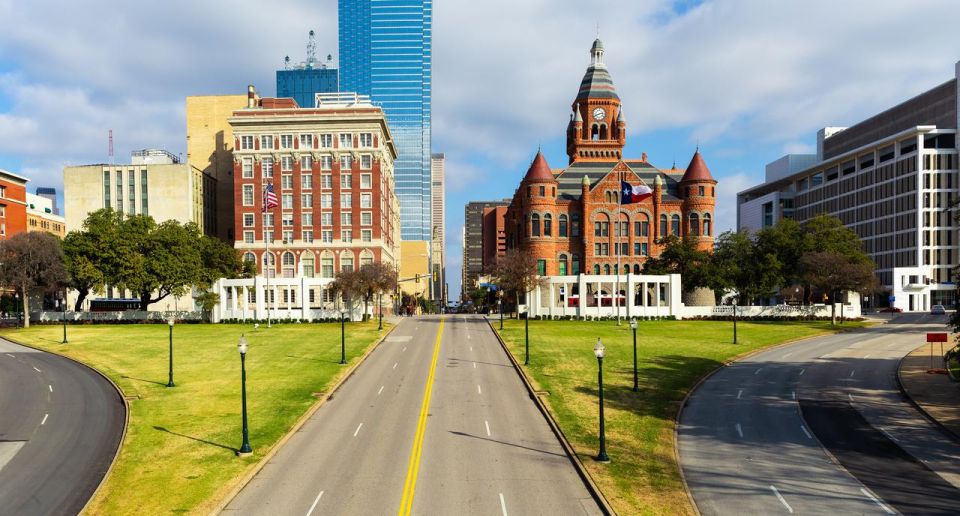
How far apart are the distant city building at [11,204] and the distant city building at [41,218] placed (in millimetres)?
19736

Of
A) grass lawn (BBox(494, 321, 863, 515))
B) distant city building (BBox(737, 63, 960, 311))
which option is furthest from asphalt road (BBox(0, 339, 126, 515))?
distant city building (BBox(737, 63, 960, 311))

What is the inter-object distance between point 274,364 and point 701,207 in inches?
2999

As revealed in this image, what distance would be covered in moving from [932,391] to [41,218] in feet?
556

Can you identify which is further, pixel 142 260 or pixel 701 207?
pixel 701 207

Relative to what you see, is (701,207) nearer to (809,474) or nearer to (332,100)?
(332,100)

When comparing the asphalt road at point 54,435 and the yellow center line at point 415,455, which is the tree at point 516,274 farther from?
the asphalt road at point 54,435

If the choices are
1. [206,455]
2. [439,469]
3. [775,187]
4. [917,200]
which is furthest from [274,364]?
[775,187]

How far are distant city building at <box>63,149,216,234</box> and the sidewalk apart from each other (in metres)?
111

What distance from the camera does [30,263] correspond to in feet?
220

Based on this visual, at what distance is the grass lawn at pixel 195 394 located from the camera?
67.5 ft

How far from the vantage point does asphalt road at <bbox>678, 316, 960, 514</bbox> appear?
1917 centimetres

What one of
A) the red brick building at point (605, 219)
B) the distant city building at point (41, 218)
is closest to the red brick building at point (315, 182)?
the red brick building at point (605, 219)

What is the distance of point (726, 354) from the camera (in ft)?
154

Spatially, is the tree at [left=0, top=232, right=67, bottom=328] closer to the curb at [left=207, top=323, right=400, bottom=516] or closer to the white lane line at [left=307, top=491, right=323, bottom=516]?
the curb at [left=207, top=323, right=400, bottom=516]
